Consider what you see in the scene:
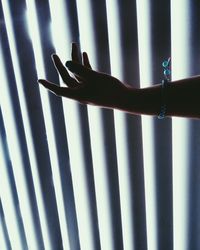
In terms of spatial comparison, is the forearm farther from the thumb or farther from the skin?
the thumb

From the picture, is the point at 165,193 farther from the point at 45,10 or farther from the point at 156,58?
the point at 45,10

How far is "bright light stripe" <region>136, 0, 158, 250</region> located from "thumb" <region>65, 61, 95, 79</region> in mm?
314

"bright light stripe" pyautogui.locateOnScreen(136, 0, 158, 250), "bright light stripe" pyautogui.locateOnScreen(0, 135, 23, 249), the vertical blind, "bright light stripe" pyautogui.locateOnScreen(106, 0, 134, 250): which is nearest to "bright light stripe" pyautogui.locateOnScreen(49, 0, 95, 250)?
the vertical blind

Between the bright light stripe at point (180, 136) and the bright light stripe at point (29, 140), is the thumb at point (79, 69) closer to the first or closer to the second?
the bright light stripe at point (180, 136)

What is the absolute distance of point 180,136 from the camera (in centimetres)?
111

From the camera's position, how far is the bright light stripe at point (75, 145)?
1.11 m

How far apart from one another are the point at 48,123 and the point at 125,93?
54 cm

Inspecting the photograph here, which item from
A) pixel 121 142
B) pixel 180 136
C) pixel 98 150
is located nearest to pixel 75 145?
pixel 98 150

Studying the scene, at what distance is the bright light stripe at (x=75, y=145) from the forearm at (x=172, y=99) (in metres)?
0.41

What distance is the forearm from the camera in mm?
784

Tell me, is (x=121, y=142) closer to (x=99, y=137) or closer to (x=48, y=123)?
(x=99, y=137)

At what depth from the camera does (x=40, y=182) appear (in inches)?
53.5

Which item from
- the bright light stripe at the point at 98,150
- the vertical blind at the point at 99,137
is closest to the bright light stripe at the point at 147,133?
the vertical blind at the point at 99,137

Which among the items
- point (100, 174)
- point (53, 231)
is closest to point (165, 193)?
point (100, 174)
